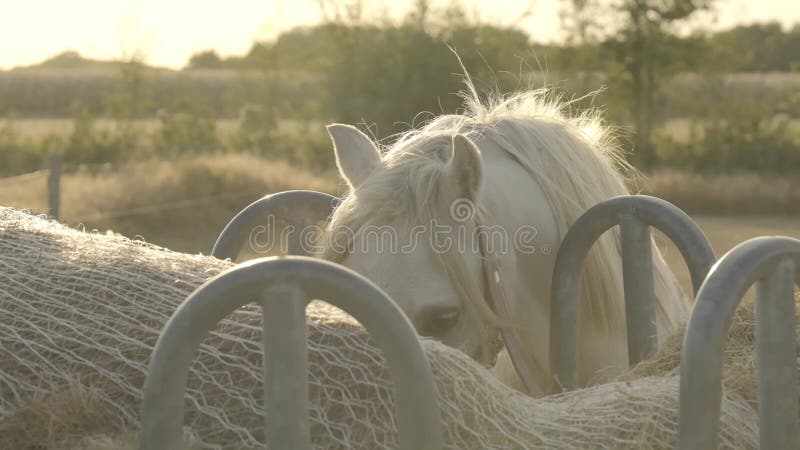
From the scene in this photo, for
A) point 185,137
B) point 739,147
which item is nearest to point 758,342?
point 185,137

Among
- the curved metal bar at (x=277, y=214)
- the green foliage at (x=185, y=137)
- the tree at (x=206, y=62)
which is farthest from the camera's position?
the tree at (x=206, y=62)

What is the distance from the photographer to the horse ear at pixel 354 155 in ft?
8.53

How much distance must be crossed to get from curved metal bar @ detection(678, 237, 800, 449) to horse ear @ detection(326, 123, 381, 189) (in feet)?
4.15

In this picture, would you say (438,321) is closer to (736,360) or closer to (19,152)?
(736,360)

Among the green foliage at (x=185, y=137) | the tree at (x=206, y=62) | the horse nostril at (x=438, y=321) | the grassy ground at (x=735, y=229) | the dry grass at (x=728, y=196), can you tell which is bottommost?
the grassy ground at (x=735, y=229)

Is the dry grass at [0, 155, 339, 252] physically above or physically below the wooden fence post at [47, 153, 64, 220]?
below

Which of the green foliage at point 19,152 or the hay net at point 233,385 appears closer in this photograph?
the hay net at point 233,385

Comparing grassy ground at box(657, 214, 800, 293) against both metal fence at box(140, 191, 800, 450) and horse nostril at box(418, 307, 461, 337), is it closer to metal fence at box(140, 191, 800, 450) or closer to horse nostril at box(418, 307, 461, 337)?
horse nostril at box(418, 307, 461, 337)

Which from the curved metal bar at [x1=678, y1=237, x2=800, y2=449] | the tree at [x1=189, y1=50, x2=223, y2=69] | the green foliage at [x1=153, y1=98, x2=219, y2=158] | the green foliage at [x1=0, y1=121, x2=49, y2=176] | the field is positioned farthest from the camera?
the tree at [x1=189, y1=50, x2=223, y2=69]

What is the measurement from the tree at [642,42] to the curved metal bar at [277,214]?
63.1 feet

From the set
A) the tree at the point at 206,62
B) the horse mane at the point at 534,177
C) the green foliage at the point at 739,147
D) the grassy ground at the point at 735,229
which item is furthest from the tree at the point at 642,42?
the tree at the point at 206,62

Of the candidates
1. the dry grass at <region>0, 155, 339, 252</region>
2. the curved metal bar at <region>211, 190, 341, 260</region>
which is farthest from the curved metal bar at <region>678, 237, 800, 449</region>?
the dry grass at <region>0, 155, 339, 252</region>

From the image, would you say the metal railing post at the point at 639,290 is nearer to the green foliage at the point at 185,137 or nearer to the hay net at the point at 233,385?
the hay net at the point at 233,385

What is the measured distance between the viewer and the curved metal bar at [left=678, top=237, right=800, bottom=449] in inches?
56.0
